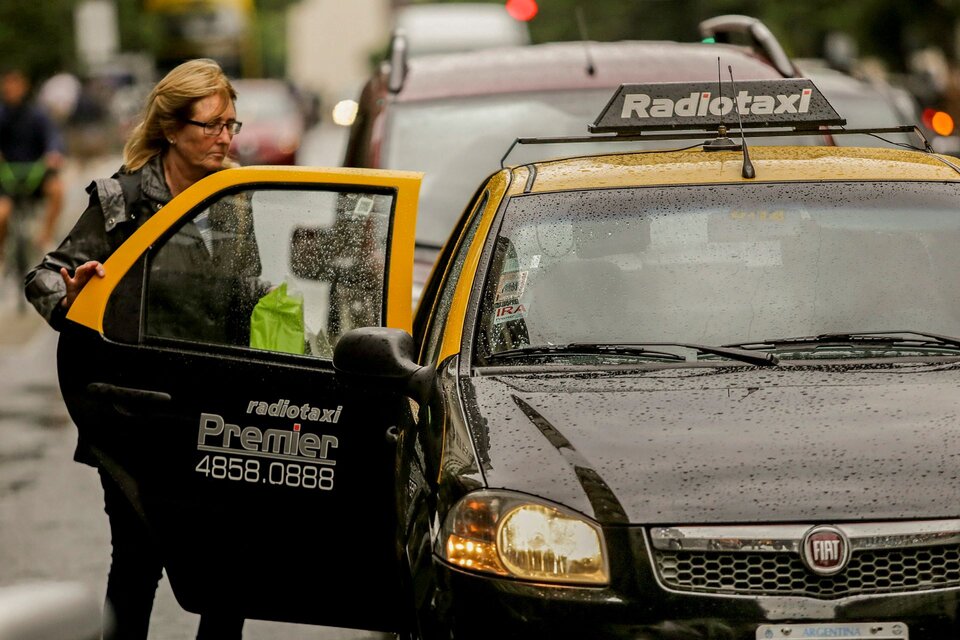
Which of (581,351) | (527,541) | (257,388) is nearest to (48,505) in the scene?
(257,388)

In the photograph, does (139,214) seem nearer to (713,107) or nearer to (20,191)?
(713,107)

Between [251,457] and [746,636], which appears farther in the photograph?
[251,457]

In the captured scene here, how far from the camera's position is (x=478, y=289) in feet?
15.7

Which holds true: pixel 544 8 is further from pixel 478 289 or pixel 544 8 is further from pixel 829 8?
pixel 478 289

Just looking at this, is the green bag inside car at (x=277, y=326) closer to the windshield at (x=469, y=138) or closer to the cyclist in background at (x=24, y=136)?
the windshield at (x=469, y=138)

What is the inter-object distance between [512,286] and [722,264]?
0.54 meters

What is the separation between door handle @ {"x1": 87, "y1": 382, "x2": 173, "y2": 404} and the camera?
5.31 metres

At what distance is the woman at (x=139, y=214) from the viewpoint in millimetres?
5457

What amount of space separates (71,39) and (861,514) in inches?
1882

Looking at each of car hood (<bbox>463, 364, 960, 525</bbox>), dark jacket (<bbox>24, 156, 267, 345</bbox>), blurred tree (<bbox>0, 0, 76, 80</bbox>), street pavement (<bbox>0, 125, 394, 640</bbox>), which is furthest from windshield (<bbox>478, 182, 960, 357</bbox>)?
blurred tree (<bbox>0, 0, 76, 80</bbox>)

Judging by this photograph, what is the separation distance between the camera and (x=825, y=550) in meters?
3.78

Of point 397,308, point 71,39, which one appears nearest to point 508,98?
point 397,308

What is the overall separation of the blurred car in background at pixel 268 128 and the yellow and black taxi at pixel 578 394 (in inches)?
989

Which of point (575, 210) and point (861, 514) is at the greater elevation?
point (575, 210)
